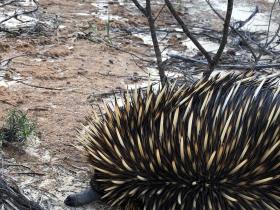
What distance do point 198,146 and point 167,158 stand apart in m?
0.16

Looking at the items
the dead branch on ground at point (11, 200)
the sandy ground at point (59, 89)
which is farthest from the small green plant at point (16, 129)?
the dead branch on ground at point (11, 200)

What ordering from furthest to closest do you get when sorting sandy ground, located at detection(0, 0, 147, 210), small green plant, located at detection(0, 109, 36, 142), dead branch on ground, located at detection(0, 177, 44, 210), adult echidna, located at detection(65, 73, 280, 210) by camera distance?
small green plant, located at detection(0, 109, 36, 142)
sandy ground, located at detection(0, 0, 147, 210)
adult echidna, located at detection(65, 73, 280, 210)
dead branch on ground, located at detection(0, 177, 44, 210)

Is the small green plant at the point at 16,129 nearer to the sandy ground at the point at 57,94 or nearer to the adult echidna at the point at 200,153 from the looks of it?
the sandy ground at the point at 57,94

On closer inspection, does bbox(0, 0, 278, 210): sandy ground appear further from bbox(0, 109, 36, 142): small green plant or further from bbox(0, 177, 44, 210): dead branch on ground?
bbox(0, 177, 44, 210): dead branch on ground

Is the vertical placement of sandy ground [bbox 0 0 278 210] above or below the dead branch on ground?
below

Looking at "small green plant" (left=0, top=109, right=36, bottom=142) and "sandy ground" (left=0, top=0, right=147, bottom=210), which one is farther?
"small green plant" (left=0, top=109, right=36, bottom=142)

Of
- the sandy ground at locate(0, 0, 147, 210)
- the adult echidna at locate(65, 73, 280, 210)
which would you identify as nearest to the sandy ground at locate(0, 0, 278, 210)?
the sandy ground at locate(0, 0, 147, 210)

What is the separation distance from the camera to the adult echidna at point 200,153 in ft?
9.21

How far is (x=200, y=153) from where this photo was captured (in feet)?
9.20

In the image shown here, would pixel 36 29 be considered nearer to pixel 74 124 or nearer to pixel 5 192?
pixel 74 124

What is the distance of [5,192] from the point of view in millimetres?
2607

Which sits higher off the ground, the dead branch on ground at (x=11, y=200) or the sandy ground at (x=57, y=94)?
the dead branch on ground at (x=11, y=200)

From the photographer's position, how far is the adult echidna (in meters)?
2.81

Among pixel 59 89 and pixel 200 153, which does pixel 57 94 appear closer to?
pixel 59 89
